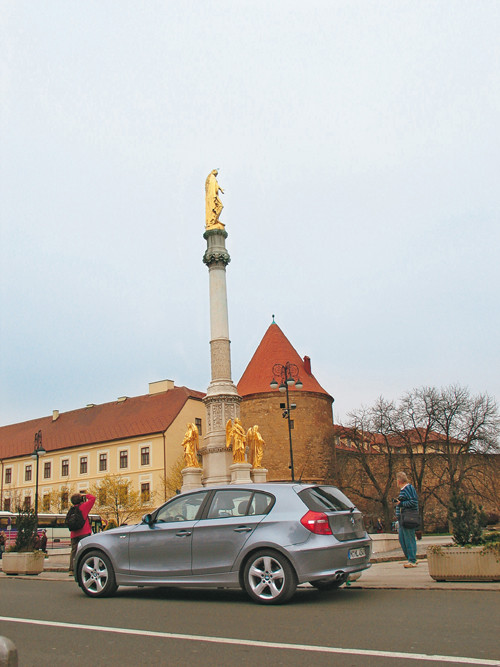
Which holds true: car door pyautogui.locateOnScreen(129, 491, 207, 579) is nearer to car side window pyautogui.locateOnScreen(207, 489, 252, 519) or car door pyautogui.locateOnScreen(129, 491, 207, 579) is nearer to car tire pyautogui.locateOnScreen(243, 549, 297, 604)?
car side window pyautogui.locateOnScreen(207, 489, 252, 519)

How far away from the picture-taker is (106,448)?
60062 mm

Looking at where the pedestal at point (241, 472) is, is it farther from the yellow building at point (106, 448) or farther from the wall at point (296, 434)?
the yellow building at point (106, 448)

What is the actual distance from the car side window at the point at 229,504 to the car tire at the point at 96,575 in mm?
1719

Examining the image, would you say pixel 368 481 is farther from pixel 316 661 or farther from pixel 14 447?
pixel 316 661

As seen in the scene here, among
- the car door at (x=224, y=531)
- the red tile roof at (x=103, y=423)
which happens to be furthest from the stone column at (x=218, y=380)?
the red tile roof at (x=103, y=423)

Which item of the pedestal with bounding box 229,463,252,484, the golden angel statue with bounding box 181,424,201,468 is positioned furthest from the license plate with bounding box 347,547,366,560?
the golden angel statue with bounding box 181,424,201,468

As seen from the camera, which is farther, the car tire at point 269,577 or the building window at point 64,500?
the building window at point 64,500

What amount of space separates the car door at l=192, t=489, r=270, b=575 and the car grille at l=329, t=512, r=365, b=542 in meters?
0.88

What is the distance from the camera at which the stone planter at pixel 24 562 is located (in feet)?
47.1

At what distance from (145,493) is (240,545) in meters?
48.5

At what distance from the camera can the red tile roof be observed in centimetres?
5850

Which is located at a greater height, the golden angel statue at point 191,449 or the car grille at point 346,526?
the golden angel statue at point 191,449

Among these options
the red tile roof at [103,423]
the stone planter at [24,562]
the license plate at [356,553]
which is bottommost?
the stone planter at [24,562]

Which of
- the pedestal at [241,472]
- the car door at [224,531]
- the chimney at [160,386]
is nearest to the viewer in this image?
the car door at [224,531]
